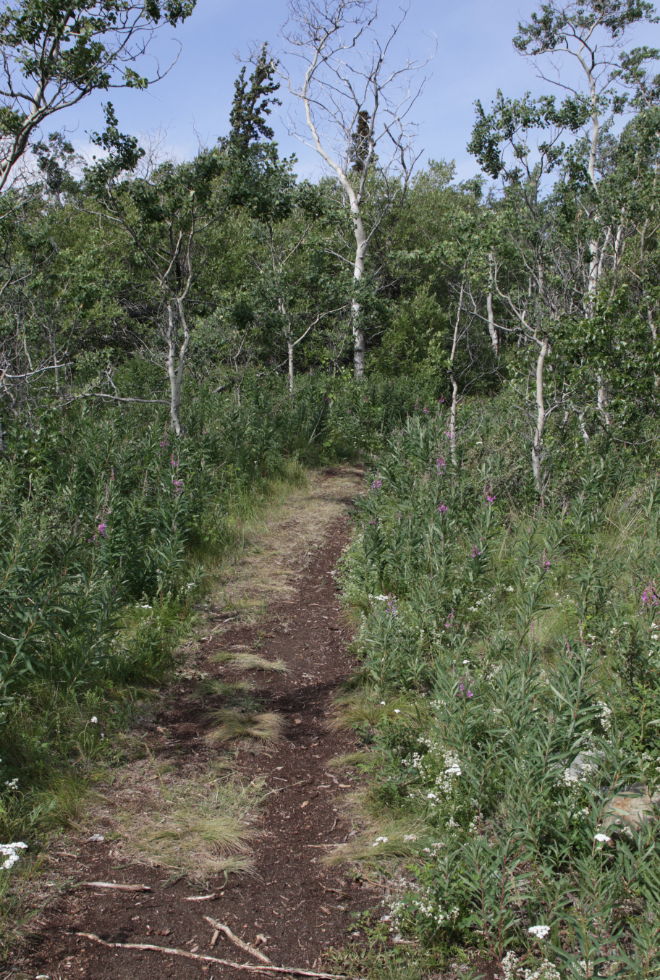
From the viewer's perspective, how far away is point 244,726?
426 cm

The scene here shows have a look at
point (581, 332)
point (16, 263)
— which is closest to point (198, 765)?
point (581, 332)

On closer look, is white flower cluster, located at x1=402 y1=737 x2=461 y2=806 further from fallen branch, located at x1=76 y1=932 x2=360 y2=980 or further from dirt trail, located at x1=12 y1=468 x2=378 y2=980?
fallen branch, located at x1=76 y1=932 x2=360 y2=980

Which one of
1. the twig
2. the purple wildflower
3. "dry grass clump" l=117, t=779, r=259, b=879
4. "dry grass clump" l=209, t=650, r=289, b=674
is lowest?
the twig

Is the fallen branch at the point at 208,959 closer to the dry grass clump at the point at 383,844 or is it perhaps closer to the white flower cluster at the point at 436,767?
the dry grass clump at the point at 383,844

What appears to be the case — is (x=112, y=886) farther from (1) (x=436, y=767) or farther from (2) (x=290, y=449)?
(2) (x=290, y=449)

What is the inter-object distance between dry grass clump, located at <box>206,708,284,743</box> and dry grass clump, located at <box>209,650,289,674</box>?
60cm

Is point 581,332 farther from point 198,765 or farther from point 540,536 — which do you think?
point 198,765

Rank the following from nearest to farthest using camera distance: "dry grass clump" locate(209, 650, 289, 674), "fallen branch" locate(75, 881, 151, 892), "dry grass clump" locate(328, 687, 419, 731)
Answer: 1. "fallen branch" locate(75, 881, 151, 892)
2. "dry grass clump" locate(328, 687, 419, 731)
3. "dry grass clump" locate(209, 650, 289, 674)

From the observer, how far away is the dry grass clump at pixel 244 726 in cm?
417

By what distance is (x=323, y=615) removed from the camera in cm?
611

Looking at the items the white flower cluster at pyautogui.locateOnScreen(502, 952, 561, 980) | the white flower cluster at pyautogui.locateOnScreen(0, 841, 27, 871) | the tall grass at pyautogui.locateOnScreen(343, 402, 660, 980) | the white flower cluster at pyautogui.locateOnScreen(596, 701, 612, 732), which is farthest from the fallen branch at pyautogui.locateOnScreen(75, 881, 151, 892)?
the white flower cluster at pyautogui.locateOnScreen(596, 701, 612, 732)

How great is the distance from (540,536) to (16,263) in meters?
7.71

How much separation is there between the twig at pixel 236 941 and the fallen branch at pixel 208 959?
0.04 m

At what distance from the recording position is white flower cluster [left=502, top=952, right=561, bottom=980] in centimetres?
230
